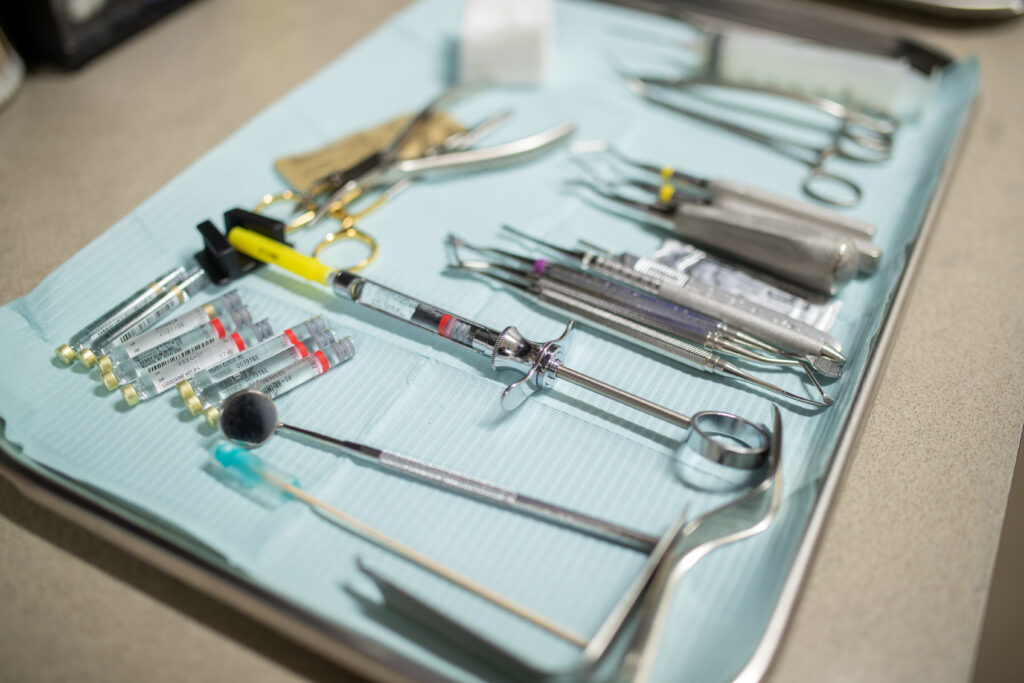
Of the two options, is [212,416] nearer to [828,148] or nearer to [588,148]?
[588,148]

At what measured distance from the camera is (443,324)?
2.46ft

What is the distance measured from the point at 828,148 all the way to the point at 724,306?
0.39 m

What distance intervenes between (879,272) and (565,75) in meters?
0.53

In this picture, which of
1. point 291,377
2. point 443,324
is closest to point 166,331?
point 291,377

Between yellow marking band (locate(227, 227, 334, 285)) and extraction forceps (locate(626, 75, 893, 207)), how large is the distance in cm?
57

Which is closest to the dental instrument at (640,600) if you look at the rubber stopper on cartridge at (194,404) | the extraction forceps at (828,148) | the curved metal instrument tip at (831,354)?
the curved metal instrument tip at (831,354)

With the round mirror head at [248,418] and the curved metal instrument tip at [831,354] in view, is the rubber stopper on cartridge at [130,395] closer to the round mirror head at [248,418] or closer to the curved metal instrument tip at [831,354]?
the round mirror head at [248,418]

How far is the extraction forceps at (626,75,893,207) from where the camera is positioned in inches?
38.3

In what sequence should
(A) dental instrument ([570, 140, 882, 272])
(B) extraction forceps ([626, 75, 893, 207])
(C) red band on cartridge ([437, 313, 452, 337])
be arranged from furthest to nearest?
(B) extraction forceps ([626, 75, 893, 207]), (A) dental instrument ([570, 140, 882, 272]), (C) red band on cartridge ([437, 313, 452, 337])

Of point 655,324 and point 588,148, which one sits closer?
point 655,324

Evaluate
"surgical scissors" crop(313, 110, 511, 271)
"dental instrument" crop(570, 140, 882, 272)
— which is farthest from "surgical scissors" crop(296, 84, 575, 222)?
"dental instrument" crop(570, 140, 882, 272)

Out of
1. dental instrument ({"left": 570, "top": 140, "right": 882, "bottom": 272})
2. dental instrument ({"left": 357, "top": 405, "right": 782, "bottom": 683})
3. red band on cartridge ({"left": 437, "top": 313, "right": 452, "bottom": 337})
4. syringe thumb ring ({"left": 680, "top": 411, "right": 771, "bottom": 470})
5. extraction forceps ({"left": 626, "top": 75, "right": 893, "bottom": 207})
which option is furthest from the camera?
extraction forceps ({"left": 626, "top": 75, "right": 893, "bottom": 207})

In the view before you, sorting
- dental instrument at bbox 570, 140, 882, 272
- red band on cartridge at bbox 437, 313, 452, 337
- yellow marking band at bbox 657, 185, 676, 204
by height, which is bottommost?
red band on cartridge at bbox 437, 313, 452, 337

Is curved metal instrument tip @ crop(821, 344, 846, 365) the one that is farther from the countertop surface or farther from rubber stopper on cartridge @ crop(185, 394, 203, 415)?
rubber stopper on cartridge @ crop(185, 394, 203, 415)
